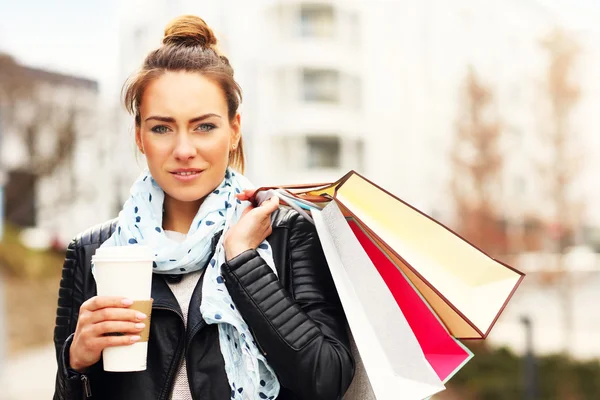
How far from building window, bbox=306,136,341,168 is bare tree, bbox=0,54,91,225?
1066 cm

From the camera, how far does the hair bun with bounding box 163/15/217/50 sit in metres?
1.84

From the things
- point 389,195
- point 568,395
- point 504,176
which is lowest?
point 568,395

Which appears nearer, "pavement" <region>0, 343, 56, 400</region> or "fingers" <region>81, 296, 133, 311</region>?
"fingers" <region>81, 296, 133, 311</region>

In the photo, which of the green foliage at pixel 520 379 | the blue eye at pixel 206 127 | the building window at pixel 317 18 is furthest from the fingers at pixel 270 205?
the building window at pixel 317 18

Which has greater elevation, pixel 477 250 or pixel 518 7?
pixel 518 7

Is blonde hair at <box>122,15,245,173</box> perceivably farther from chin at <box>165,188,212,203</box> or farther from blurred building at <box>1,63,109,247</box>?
blurred building at <box>1,63,109,247</box>

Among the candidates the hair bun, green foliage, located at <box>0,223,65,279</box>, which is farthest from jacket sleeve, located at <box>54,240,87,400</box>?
green foliage, located at <box>0,223,65,279</box>

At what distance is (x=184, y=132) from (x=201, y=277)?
1.09 ft

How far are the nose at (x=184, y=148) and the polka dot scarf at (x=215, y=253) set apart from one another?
126 millimetres

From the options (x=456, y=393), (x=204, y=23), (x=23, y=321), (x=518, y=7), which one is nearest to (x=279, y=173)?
(x=518, y=7)

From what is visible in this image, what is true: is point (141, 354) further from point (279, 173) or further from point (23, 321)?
point (279, 173)

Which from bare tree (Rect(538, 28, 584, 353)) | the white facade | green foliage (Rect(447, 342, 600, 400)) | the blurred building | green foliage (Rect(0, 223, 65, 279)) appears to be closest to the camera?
green foliage (Rect(447, 342, 600, 400))

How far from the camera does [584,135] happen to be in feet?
44.8

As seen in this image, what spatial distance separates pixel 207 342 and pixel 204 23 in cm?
79
